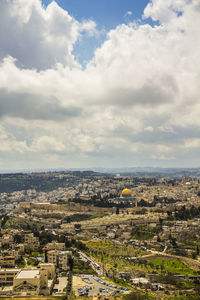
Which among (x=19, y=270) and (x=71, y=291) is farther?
(x=19, y=270)

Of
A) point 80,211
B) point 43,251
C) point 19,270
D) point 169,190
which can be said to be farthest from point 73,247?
point 169,190

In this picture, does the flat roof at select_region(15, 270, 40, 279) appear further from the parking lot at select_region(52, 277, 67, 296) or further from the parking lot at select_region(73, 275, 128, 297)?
the parking lot at select_region(73, 275, 128, 297)

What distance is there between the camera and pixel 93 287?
44.2 metres

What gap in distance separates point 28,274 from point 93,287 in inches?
304

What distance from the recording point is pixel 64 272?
50.7 m

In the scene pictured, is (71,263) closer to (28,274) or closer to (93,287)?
(93,287)

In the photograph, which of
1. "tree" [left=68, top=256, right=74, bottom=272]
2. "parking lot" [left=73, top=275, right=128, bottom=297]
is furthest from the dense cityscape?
"tree" [left=68, top=256, right=74, bottom=272]

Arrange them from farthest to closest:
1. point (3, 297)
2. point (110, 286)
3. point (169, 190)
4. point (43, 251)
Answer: point (169, 190) → point (43, 251) → point (110, 286) → point (3, 297)

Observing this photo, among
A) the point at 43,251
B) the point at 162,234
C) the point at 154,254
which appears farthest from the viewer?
the point at 162,234

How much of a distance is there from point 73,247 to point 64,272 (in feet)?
49.1

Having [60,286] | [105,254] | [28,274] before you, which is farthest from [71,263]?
[105,254]

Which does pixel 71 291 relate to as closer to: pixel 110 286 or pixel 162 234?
pixel 110 286

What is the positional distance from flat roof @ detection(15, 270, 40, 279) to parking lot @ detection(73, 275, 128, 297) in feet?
15.4

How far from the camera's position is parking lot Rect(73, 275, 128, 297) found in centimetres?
4209
